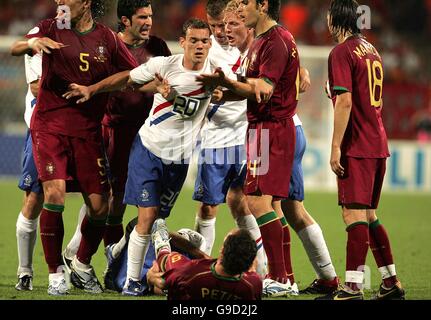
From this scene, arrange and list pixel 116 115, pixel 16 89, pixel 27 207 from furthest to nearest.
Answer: pixel 16 89 < pixel 116 115 < pixel 27 207

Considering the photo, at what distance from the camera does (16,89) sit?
17203 millimetres

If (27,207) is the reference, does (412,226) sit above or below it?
below

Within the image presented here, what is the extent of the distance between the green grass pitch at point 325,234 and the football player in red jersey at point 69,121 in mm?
563

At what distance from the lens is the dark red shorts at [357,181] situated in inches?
252

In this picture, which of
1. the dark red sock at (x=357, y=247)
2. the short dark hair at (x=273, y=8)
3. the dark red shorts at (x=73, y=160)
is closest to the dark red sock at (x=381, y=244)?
the dark red sock at (x=357, y=247)

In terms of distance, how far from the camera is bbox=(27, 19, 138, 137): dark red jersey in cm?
678

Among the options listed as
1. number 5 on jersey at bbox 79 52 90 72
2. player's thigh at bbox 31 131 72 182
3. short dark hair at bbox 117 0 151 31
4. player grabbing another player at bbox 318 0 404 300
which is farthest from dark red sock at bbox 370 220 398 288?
short dark hair at bbox 117 0 151 31

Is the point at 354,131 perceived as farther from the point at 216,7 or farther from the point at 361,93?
the point at 216,7

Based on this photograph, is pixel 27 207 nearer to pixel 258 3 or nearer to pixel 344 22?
pixel 258 3

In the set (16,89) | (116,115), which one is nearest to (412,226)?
(116,115)

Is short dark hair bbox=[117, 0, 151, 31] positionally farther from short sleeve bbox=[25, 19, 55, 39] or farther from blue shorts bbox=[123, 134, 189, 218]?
blue shorts bbox=[123, 134, 189, 218]

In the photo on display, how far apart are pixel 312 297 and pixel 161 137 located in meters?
1.71

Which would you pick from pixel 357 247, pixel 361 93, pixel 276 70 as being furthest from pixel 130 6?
pixel 357 247

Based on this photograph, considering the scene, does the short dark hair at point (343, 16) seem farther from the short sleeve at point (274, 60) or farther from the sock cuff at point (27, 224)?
the sock cuff at point (27, 224)
